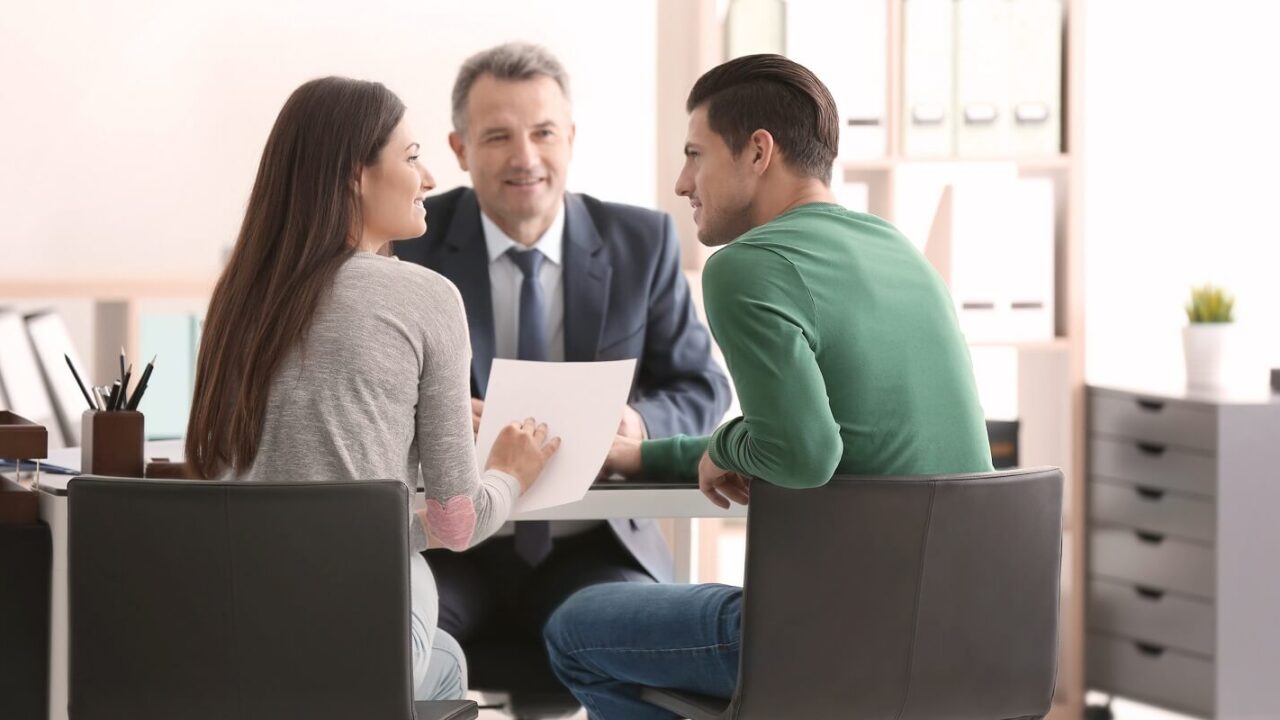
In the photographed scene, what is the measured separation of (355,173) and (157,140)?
3204 mm

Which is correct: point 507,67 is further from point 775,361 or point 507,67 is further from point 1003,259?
point 1003,259

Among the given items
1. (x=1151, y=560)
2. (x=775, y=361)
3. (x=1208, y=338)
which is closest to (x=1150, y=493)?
(x=1151, y=560)

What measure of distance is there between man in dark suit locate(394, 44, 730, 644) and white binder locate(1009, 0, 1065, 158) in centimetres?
120

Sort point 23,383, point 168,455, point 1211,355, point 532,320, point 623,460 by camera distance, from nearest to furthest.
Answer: point 623,460, point 168,455, point 532,320, point 23,383, point 1211,355

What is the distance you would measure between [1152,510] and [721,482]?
2.03 m

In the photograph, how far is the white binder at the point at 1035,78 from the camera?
3.45m

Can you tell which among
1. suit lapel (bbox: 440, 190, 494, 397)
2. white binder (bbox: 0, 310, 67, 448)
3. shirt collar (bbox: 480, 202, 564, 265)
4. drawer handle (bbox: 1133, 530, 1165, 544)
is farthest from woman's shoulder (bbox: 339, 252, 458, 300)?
drawer handle (bbox: 1133, 530, 1165, 544)

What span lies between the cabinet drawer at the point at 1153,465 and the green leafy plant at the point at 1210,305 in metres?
0.35

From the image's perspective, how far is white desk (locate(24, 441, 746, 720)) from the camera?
1.66 m

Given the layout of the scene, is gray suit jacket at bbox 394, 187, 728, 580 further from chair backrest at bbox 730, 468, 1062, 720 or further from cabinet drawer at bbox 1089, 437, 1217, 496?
cabinet drawer at bbox 1089, 437, 1217, 496

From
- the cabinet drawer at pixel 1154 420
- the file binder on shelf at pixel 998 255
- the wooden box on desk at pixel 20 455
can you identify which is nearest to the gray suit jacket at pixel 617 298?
the wooden box on desk at pixel 20 455

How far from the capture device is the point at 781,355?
147 centimetres

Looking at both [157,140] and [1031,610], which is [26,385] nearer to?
[157,140]

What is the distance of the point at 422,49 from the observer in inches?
186
